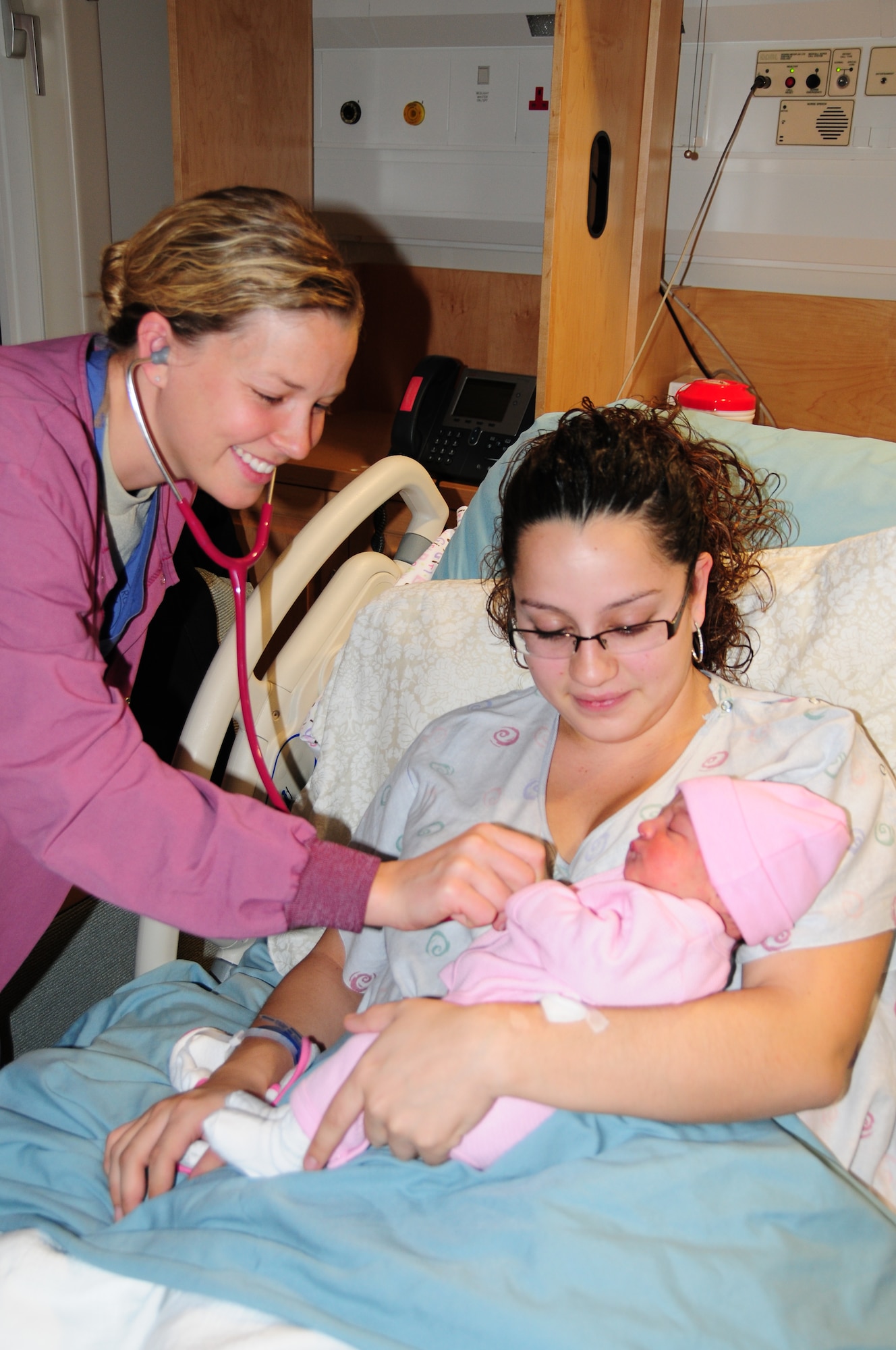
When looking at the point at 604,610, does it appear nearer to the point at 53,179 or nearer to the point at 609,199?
the point at 609,199

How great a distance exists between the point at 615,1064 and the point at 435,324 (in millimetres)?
3076

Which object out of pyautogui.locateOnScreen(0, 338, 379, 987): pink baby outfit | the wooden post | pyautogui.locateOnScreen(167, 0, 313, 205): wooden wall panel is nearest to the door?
pyautogui.locateOnScreen(167, 0, 313, 205): wooden wall panel

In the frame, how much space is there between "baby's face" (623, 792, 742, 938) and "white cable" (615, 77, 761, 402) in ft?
5.94

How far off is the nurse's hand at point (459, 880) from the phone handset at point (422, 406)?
1986mm

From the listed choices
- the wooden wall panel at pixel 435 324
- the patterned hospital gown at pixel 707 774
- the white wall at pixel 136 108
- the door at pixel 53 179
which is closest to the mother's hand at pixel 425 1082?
the patterned hospital gown at pixel 707 774

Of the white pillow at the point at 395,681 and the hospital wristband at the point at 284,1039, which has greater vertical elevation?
the white pillow at the point at 395,681

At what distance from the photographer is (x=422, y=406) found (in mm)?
3045

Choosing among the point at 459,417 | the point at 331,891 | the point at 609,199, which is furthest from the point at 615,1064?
the point at 459,417

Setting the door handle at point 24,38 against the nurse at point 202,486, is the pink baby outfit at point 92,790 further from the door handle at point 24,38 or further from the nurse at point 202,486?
the door handle at point 24,38

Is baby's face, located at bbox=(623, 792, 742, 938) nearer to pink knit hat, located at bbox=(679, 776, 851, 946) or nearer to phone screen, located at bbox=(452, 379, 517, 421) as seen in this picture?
pink knit hat, located at bbox=(679, 776, 851, 946)

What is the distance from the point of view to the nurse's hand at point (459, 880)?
1137 mm

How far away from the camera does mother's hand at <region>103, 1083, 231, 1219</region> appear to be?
1.22m

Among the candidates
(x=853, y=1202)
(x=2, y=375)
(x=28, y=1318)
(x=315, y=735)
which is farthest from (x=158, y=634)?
(x=853, y=1202)

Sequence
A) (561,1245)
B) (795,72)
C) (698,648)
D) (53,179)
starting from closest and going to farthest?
(561,1245) < (698,648) < (795,72) < (53,179)
